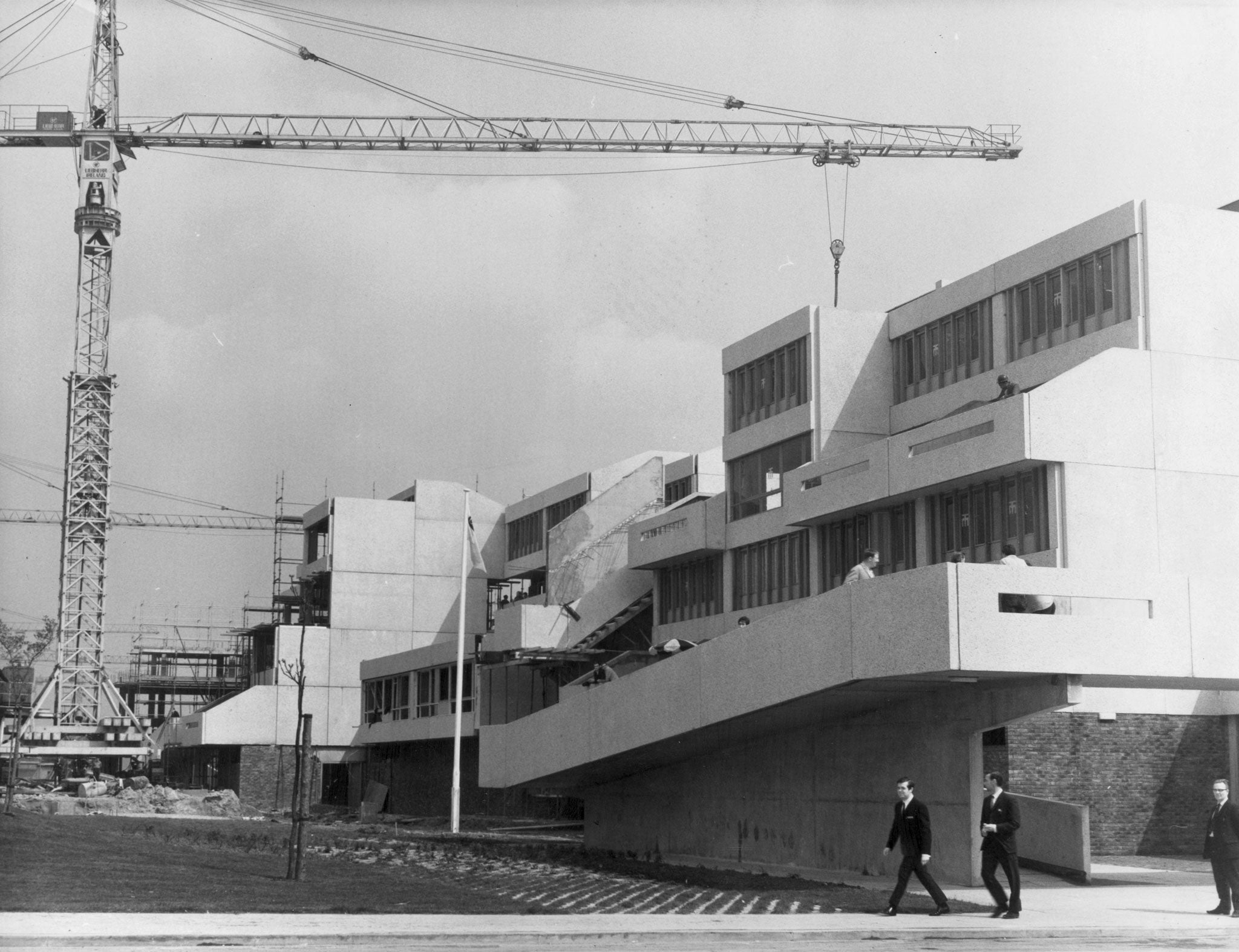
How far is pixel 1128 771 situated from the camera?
34062mm

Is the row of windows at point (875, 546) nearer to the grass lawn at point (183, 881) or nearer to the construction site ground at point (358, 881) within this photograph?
the construction site ground at point (358, 881)

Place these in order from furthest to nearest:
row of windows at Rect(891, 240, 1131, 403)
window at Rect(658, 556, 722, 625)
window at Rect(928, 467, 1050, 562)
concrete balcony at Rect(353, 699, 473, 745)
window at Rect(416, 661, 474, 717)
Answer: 1. window at Rect(416, 661, 474, 717)
2. concrete balcony at Rect(353, 699, 473, 745)
3. window at Rect(658, 556, 722, 625)
4. row of windows at Rect(891, 240, 1131, 403)
5. window at Rect(928, 467, 1050, 562)

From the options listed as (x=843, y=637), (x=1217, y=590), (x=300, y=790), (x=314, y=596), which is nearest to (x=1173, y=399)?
(x=1217, y=590)

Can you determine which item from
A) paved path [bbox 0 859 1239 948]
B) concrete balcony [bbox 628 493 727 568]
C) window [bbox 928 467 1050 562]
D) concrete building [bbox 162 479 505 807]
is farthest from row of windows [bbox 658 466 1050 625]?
concrete building [bbox 162 479 505 807]

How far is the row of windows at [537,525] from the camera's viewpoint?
7406 centimetres

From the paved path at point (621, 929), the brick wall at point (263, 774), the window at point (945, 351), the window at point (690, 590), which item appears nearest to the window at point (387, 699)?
the brick wall at point (263, 774)

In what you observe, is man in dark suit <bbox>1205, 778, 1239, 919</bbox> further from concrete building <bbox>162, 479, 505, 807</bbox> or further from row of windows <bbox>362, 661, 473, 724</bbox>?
concrete building <bbox>162, 479, 505, 807</bbox>

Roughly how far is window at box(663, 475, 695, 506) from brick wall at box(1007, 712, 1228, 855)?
2969 cm

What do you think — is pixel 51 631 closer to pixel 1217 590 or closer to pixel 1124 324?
pixel 1124 324

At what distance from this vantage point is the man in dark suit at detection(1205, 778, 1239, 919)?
1975 centimetres

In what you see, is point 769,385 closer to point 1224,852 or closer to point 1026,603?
point 1026,603

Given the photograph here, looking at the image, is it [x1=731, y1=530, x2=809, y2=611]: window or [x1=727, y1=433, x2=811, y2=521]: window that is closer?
[x1=731, y1=530, x2=809, y2=611]: window

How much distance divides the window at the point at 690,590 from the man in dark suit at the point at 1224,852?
27328 millimetres

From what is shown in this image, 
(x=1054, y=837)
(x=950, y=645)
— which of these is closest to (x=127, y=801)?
(x=1054, y=837)
